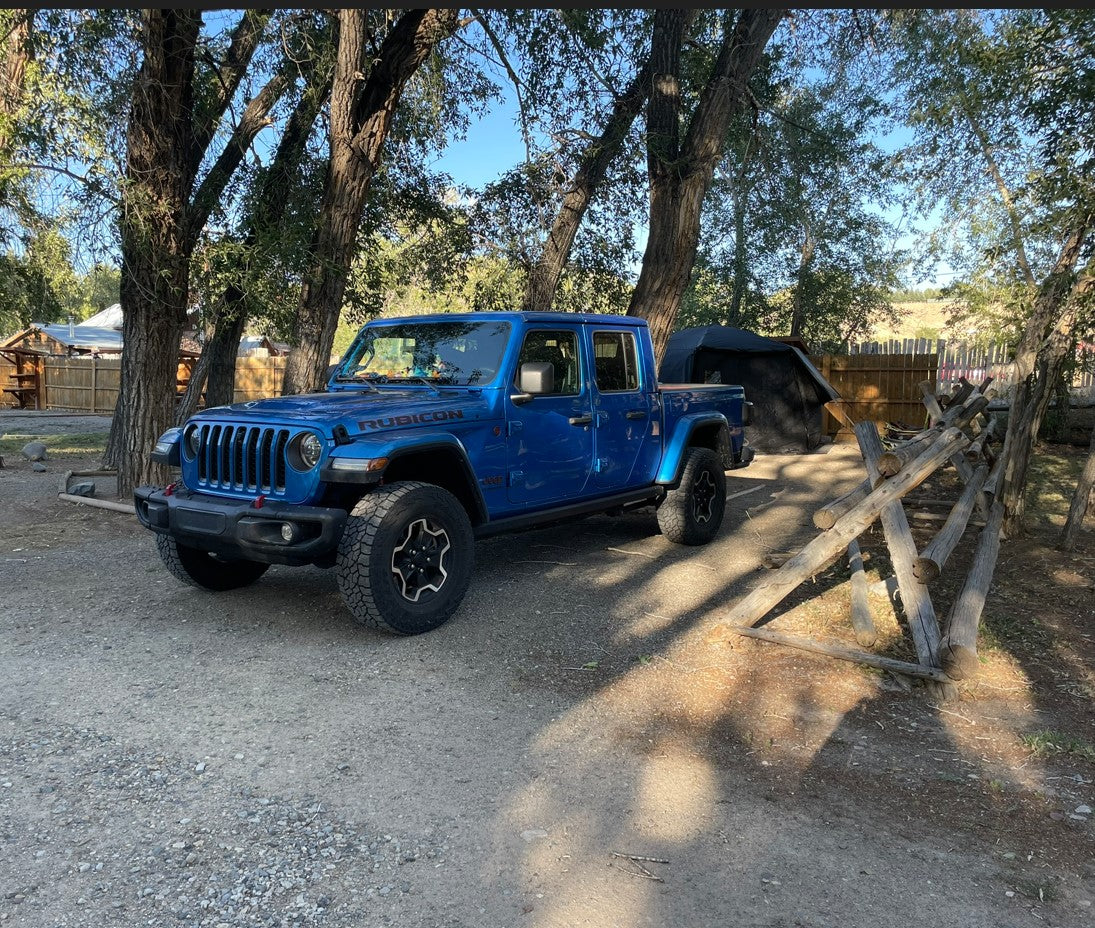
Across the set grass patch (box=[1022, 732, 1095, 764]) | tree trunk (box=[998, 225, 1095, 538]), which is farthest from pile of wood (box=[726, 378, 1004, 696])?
tree trunk (box=[998, 225, 1095, 538])

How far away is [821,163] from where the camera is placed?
20172mm

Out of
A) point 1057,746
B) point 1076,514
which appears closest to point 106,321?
point 1076,514

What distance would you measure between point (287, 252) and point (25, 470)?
6858 mm

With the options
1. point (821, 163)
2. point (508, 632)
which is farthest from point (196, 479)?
point (821, 163)

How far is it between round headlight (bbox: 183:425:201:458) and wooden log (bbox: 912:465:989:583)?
4.39 metres

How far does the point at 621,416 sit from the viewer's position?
6.76 m

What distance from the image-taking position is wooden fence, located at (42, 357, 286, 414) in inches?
1125

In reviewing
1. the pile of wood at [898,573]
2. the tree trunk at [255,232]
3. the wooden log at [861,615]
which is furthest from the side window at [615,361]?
the tree trunk at [255,232]

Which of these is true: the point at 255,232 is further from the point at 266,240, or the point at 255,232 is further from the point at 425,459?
the point at 425,459

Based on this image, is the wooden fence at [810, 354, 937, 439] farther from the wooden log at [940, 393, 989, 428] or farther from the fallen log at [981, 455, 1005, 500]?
the fallen log at [981, 455, 1005, 500]

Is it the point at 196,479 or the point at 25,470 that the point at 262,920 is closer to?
the point at 196,479

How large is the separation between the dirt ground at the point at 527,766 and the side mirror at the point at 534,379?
1425 mm

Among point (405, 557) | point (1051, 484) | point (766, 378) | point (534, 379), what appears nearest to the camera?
point (405, 557)

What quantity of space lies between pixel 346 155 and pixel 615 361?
417 cm
